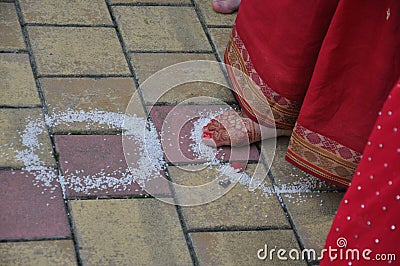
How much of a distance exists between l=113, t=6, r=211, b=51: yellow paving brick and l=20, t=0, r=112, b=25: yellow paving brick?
2.4 inches

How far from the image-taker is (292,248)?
75.1 inches

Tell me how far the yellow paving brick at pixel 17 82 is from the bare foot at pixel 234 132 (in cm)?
54

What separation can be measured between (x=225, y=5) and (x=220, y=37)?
0.17 meters

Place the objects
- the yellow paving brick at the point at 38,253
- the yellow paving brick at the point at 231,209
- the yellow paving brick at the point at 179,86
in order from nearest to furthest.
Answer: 1. the yellow paving brick at the point at 38,253
2. the yellow paving brick at the point at 231,209
3. the yellow paving brick at the point at 179,86

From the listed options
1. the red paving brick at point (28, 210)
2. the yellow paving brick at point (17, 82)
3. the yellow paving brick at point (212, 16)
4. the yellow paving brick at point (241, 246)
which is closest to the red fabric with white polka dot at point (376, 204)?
the yellow paving brick at point (241, 246)

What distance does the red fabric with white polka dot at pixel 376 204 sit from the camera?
1.43m

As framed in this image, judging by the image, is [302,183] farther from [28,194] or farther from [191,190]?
[28,194]

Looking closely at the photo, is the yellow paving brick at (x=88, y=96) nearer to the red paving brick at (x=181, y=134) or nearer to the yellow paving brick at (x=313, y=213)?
the red paving brick at (x=181, y=134)

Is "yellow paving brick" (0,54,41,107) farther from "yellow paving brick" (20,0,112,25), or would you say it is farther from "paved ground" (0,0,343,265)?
"yellow paving brick" (20,0,112,25)

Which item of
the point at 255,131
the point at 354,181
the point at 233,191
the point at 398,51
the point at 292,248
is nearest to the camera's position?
the point at 354,181

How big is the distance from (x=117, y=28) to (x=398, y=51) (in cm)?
115

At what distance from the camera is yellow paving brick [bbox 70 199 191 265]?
1.81 metres

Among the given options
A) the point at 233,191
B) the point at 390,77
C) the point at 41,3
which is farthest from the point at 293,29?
the point at 41,3

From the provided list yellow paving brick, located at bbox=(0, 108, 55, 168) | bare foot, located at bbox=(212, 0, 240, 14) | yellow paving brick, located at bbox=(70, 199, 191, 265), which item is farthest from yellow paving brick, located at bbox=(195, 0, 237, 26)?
yellow paving brick, located at bbox=(70, 199, 191, 265)
